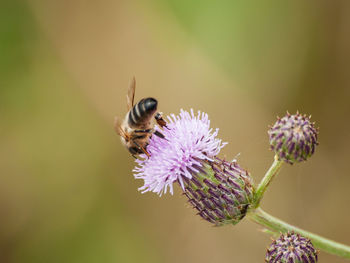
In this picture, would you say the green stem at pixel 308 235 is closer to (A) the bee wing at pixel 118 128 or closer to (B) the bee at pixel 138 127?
(B) the bee at pixel 138 127

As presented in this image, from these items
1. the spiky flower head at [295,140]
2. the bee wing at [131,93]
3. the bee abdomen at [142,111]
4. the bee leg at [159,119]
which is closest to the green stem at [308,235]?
the spiky flower head at [295,140]

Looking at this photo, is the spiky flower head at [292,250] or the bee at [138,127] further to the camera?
the bee at [138,127]

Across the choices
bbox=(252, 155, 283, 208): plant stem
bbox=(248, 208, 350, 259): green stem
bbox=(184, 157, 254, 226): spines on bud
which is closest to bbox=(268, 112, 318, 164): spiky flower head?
bbox=(252, 155, 283, 208): plant stem

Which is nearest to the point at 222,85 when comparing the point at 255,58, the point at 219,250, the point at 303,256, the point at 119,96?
the point at 255,58

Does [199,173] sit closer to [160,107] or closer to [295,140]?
[295,140]

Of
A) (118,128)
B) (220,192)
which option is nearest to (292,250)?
(220,192)

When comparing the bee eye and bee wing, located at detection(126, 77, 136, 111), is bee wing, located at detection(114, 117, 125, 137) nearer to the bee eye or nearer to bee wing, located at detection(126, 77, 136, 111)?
the bee eye
